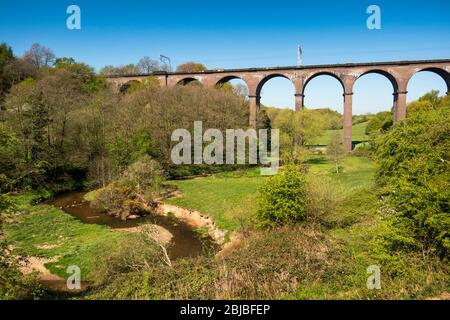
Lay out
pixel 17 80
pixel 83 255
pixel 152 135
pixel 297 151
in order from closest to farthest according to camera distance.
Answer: pixel 83 255 < pixel 152 135 < pixel 297 151 < pixel 17 80

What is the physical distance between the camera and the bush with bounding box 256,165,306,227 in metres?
12.0

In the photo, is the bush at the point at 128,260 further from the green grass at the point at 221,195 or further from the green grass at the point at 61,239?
the green grass at the point at 221,195

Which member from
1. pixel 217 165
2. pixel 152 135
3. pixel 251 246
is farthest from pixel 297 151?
pixel 251 246

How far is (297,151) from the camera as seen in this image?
103ft

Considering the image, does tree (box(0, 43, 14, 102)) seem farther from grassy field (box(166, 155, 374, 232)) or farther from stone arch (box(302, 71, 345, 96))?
stone arch (box(302, 71, 345, 96))

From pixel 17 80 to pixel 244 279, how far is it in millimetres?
48326

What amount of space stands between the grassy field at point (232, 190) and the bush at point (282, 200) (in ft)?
2.75

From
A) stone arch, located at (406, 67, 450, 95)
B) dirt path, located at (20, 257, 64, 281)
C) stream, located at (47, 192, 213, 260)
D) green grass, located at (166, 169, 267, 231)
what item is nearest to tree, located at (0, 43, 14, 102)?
stream, located at (47, 192, 213, 260)

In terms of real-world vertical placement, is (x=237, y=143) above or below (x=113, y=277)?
above

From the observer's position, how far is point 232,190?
2339 centimetres

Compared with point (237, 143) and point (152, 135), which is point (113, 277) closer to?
point (152, 135)

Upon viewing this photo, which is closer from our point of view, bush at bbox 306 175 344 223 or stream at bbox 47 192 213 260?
bush at bbox 306 175 344 223

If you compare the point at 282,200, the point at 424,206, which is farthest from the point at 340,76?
the point at 424,206

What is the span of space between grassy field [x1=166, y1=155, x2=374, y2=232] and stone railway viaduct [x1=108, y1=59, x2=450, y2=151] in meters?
7.81
